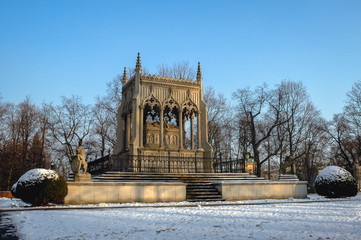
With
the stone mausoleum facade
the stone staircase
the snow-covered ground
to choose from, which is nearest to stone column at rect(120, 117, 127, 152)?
the stone mausoleum facade

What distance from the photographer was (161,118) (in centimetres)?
2158

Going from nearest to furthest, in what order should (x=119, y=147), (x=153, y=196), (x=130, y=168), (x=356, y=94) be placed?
(x=153, y=196), (x=130, y=168), (x=119, y=147), (x=356, y=94)

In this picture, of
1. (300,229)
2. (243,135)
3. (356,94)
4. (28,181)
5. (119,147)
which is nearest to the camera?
A: (300,229)

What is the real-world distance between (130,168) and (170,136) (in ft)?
14.0

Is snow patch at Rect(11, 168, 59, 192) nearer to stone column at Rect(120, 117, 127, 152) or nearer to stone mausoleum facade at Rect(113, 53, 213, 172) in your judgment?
stone mausoleum facade at Rect(113, 53, 213, 172)

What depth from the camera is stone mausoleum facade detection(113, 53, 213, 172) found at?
21047 mm

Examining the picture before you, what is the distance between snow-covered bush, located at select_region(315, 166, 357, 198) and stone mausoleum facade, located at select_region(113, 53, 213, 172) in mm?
6537

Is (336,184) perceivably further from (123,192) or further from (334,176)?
(123,192)

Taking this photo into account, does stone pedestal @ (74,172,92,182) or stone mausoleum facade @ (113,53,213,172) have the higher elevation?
stone mausoleum facade @ (113,53,213,172)

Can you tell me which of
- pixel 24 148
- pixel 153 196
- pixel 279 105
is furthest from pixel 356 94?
pixel 24 148

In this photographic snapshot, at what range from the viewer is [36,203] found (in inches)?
539

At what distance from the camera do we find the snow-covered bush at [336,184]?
18672 mm

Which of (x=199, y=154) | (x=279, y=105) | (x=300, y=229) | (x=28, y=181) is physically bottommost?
(x=300, y=229)

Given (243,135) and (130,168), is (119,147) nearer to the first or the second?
(130,168)
